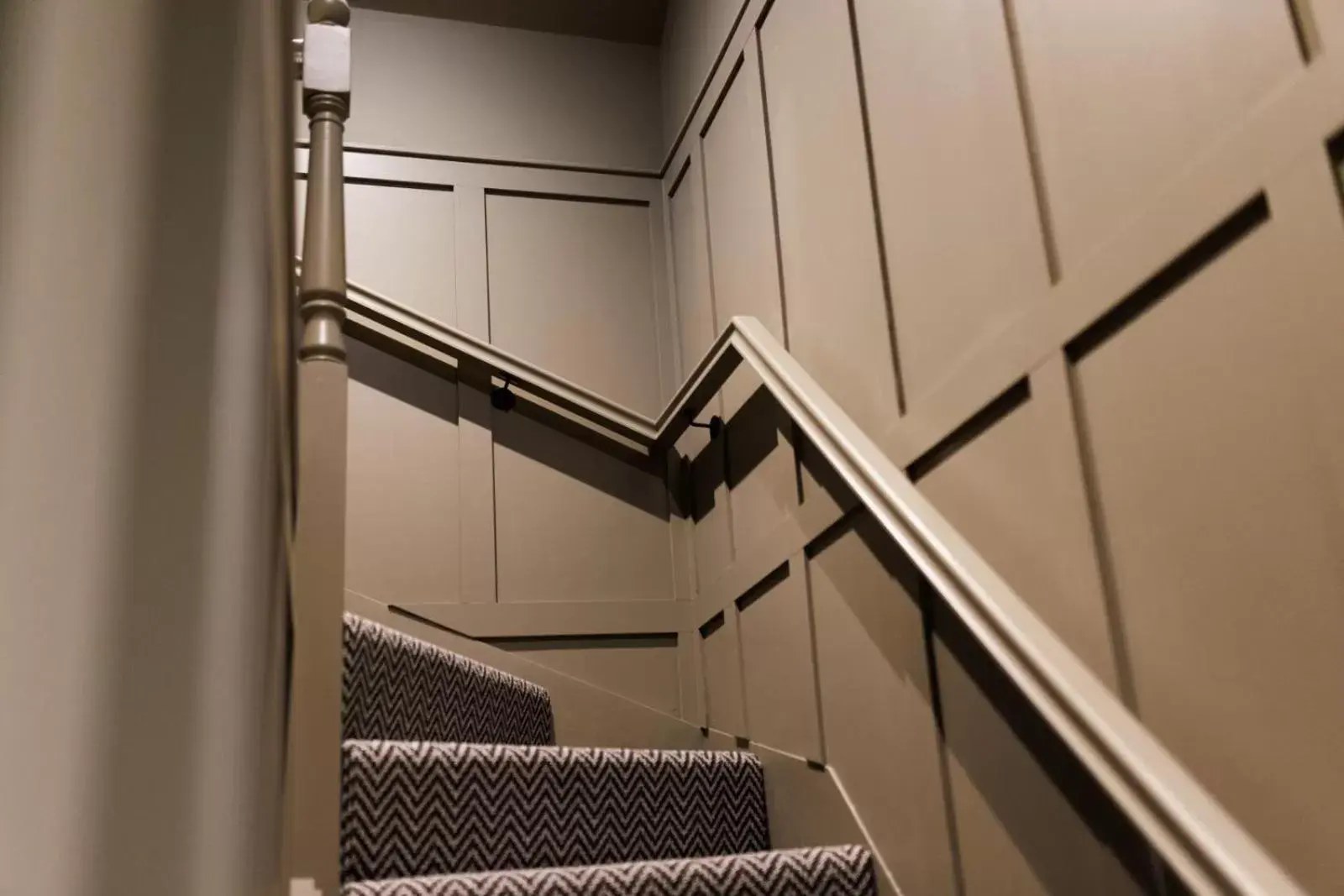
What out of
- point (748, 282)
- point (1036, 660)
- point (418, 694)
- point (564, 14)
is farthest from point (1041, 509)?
point (564, 14)

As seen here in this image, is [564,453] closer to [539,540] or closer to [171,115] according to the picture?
[539,540]

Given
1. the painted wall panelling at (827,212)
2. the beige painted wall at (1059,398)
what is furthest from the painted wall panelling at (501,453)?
the painted wall panelling at (827,212)

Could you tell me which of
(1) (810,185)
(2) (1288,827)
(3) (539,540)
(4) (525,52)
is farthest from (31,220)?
(4) (525,52)

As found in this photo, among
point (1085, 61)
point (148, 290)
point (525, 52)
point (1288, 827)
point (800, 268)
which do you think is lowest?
point (1288, 827)

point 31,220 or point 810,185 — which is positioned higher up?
point 810,185

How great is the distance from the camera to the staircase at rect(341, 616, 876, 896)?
1.66m

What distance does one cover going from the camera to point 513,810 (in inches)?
72.1

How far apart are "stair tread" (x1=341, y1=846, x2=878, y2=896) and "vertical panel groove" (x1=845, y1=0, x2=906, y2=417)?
2.32 feet

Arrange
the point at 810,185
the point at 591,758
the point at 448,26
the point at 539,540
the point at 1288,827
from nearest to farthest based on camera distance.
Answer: the point at 1288,827 → the point at 591,758 → the point at 810,185 → the point at 539,540 → the point at 448,26

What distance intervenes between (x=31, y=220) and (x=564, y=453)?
284 cm

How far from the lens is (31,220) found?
21cm

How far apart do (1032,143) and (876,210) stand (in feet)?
1.49

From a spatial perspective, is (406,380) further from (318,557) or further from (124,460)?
(124,460)

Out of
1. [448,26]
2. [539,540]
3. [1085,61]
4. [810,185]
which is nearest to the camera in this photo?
[1085,61]
